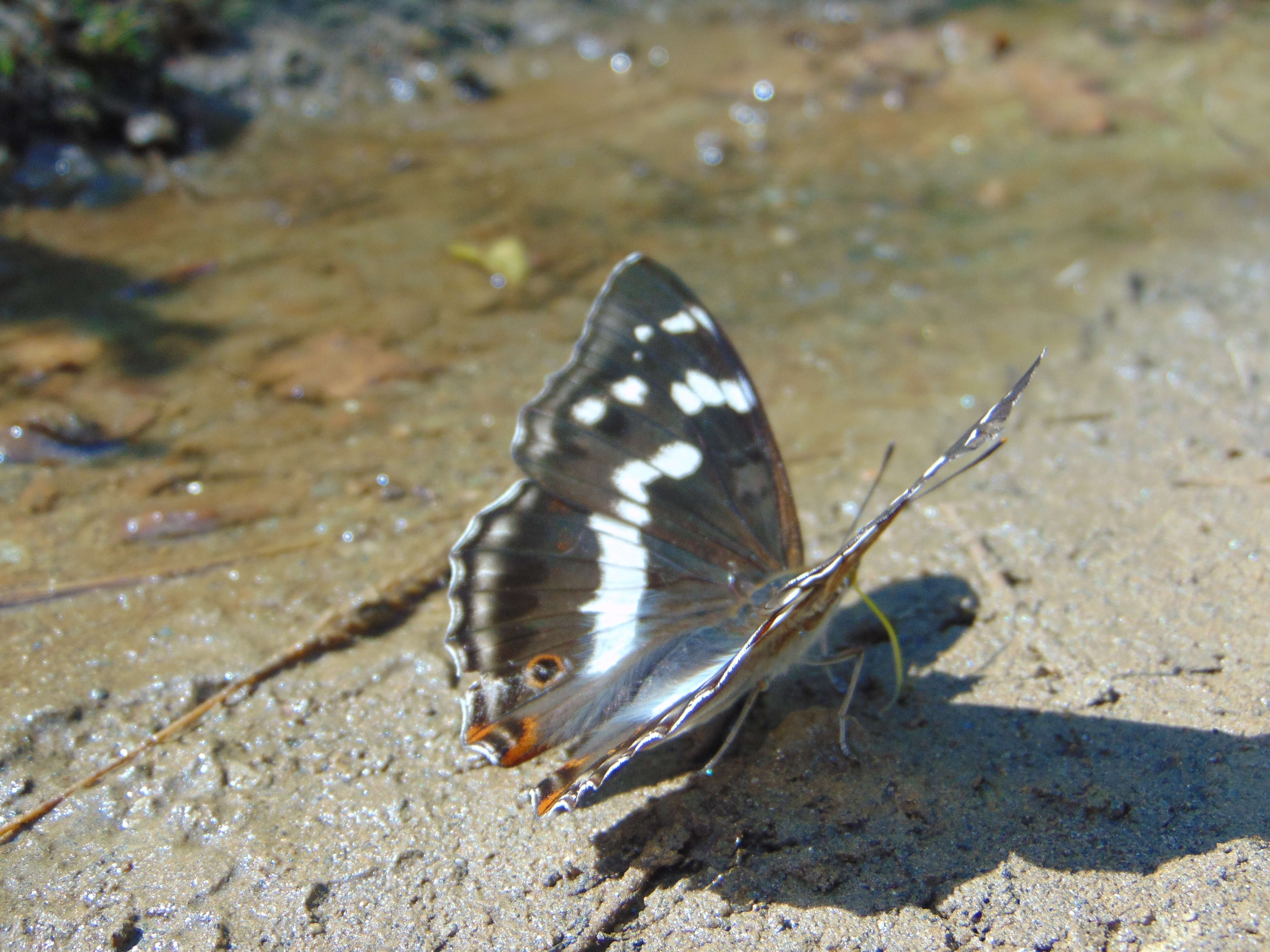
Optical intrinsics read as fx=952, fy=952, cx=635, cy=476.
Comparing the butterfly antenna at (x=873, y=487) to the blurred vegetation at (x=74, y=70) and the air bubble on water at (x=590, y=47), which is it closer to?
the air bubble on water at (x=590, y=47)

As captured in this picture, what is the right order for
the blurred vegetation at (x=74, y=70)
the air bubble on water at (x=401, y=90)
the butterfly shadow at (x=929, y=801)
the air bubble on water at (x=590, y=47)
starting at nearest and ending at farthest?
the butterfly shadow at (x=929, y=801)
the blurred vegetation at (x=74, y=70)
the air bubble on water at (x=401, y=90)
the air bubble on water at (x=590, y=47)

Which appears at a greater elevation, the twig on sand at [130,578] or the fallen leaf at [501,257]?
the fallen leaf at [501,257]

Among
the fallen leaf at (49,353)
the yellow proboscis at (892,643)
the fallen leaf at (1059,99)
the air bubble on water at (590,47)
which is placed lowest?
the fallen leaf at (49,353)

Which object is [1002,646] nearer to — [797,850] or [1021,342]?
[797,850]

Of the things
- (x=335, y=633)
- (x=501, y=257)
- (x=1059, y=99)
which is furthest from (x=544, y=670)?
(x=1059, y=99)

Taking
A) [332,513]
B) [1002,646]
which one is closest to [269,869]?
[332,513]

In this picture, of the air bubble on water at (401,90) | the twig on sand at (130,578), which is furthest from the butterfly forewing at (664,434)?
the air bubble on water at (401,90)

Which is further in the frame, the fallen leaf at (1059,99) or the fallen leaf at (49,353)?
the fallen leaf at (1059,99)
